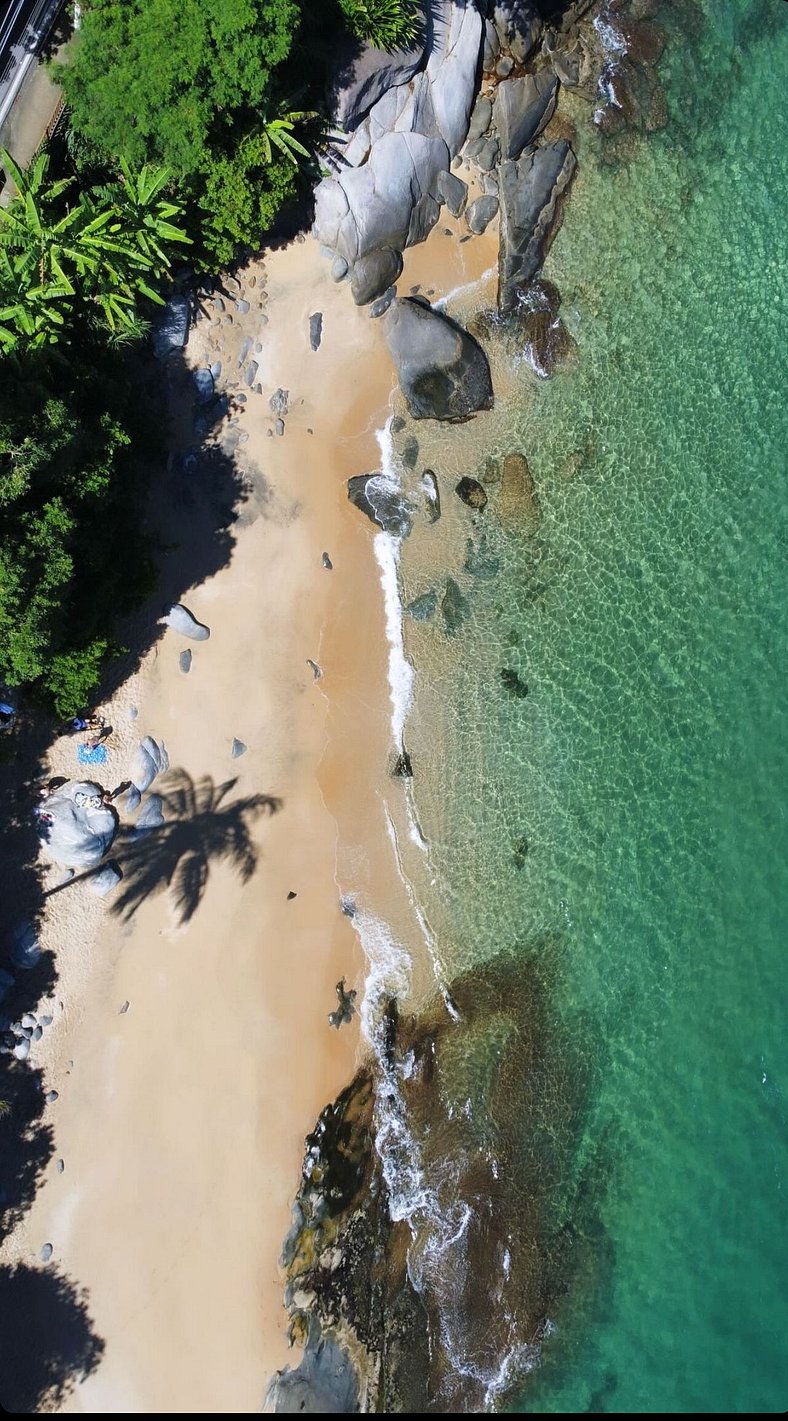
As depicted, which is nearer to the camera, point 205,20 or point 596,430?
point 205,20

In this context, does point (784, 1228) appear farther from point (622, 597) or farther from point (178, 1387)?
point (622, 597)

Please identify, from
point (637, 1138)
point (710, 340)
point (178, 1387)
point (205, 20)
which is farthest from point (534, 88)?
point (178, 1387)

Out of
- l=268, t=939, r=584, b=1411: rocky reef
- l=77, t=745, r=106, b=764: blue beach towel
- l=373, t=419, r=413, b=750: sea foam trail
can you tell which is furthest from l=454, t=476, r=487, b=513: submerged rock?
l=268, t=939, r=584, b=1411: rocky reef

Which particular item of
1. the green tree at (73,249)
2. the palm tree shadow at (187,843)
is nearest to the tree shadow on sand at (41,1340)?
the palm tree shadow at (187,843)

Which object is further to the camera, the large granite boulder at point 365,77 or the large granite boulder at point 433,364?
the large granite boulder at point 433,364

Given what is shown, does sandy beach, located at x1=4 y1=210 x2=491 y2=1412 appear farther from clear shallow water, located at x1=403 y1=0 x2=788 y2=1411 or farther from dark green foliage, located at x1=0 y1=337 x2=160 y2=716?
clear shallow water, located at x1=403 y1=0 x2=788 y2=1411

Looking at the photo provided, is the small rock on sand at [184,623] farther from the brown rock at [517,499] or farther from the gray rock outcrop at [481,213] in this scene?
the gray rock outcrop at [481,213]
